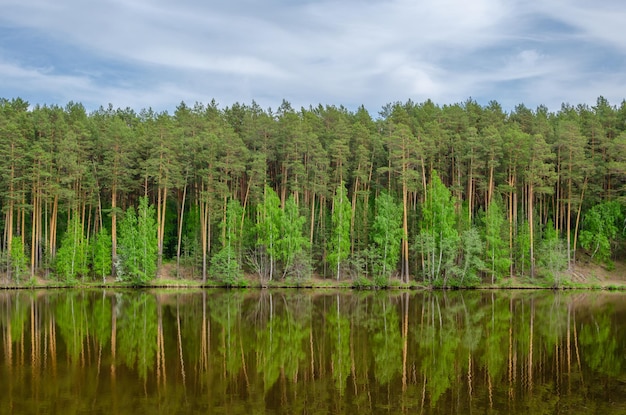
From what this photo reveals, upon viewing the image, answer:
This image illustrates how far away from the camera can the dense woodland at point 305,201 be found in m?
60.7

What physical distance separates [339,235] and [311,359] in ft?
130

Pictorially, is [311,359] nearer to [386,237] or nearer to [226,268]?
[226,268]

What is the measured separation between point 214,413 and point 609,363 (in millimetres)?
16669

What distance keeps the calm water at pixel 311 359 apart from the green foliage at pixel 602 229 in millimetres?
24171

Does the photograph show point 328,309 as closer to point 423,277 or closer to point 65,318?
point 65,318

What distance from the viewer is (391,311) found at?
39156mm

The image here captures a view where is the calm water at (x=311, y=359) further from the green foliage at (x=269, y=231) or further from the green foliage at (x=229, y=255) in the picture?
the green foliage at (x=269, y=231)

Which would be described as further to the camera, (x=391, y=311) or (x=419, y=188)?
(x=419, y=188)

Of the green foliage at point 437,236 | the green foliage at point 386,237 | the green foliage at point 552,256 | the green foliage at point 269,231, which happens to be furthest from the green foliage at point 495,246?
the green foliage at point 269,231

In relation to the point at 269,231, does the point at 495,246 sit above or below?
below

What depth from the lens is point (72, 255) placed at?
6000cm

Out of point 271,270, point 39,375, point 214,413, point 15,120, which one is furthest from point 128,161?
point 214,413

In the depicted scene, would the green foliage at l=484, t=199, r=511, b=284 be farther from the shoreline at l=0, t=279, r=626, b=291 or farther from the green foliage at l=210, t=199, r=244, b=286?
the green foliage at l=210, t=199, r=244, b=286

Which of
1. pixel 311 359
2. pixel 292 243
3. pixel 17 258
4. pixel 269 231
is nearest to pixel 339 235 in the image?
pixel 292 243
